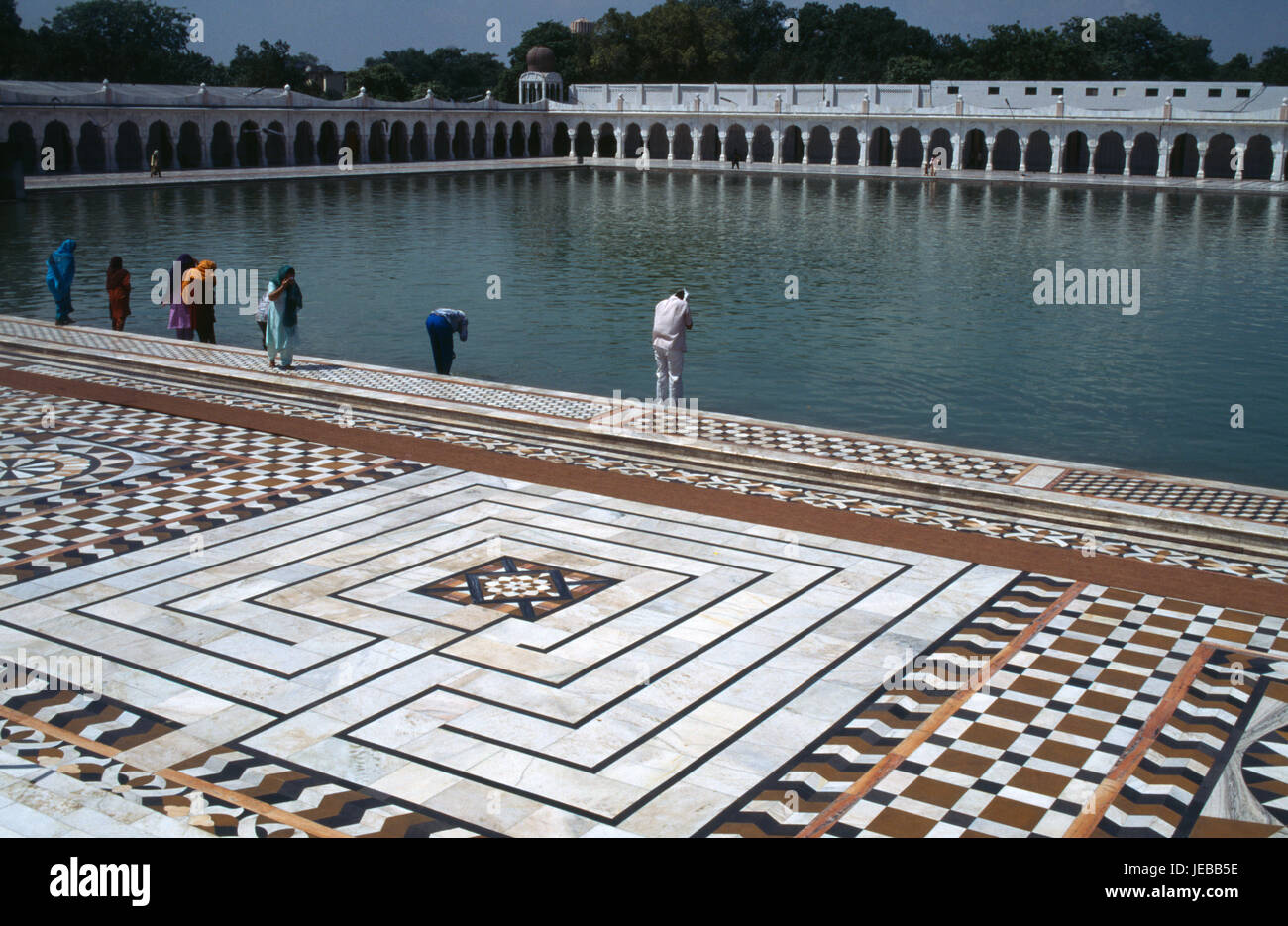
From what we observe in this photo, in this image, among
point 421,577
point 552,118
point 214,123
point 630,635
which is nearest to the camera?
point 630,635

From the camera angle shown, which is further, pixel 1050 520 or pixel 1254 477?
pixel 1254 477

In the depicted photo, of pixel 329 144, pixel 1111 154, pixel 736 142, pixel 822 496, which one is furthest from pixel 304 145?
pixel 822 496

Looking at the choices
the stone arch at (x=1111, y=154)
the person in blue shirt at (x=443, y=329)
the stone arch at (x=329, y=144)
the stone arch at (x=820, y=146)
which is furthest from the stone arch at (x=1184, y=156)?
the person in blue shirt at (x=443, y=329)

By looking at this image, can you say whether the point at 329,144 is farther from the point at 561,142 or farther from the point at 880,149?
the point at 880,149

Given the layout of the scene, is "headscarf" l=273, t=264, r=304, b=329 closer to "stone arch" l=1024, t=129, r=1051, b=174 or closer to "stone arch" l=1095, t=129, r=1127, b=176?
"stone arch" l=1024, t=129, r=1051, b=174

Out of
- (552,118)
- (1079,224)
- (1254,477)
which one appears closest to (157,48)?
(552,118)

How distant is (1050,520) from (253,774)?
15.5 ft

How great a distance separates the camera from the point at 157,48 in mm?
62969

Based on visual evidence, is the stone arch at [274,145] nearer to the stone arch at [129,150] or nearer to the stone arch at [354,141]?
the stone arch at [354,141]

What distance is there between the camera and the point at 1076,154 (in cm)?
4800

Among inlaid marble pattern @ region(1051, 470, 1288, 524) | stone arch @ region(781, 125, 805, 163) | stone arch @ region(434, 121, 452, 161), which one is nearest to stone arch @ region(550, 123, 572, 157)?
stone arch @ region(434, 121, 452, 161)

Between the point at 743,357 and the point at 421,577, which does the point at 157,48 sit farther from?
the point at 421,577

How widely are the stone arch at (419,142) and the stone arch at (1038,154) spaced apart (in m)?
24.4

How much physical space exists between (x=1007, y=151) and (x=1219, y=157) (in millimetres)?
7998
